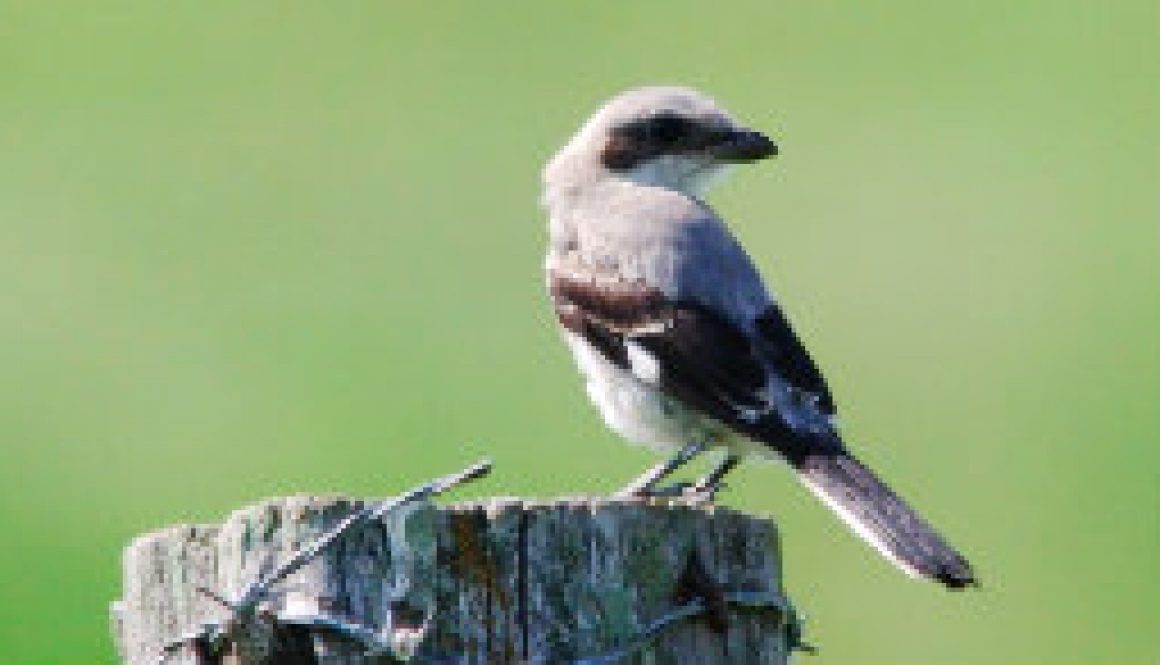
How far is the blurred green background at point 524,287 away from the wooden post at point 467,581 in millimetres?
6065

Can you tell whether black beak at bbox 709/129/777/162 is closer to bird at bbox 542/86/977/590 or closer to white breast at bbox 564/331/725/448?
bird at bbox 542/86/977/590

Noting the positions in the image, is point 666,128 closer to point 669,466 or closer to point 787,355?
point 787,355

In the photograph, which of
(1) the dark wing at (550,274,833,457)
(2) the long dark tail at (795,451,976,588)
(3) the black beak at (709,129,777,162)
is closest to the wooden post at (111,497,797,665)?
(2) the long dark tail at (795,451,976,588)

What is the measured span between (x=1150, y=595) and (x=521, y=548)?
8.08 meters

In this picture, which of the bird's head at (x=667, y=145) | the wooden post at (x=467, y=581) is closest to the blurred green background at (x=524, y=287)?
the bird's head at (x=667, y=145)

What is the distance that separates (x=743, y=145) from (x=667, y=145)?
22 centimetres

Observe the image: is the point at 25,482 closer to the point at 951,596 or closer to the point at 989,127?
Result: the point at 951,596

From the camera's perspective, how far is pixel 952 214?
1880 cm

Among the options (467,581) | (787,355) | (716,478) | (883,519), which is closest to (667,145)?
(787,355)

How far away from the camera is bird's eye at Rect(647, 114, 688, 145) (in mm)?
9336

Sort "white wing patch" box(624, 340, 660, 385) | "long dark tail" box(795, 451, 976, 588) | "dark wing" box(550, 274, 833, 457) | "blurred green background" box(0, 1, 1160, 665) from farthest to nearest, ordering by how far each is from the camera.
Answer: "blurred green background" box(0, 1, 1160, 665) < "white wing patch" box(624, 340, 660, 385) < "dark wing" box(550, 274, 833, 457) < "long dark tail" box(795, 451, 976, 588)

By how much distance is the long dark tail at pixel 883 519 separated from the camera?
6.45 meters

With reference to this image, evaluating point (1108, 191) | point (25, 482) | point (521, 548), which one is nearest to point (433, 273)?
point (25, 482)

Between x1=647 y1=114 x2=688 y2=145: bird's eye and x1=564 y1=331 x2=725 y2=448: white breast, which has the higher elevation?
x1=647 y1=114 x2=688 y2=145: bird's eye
